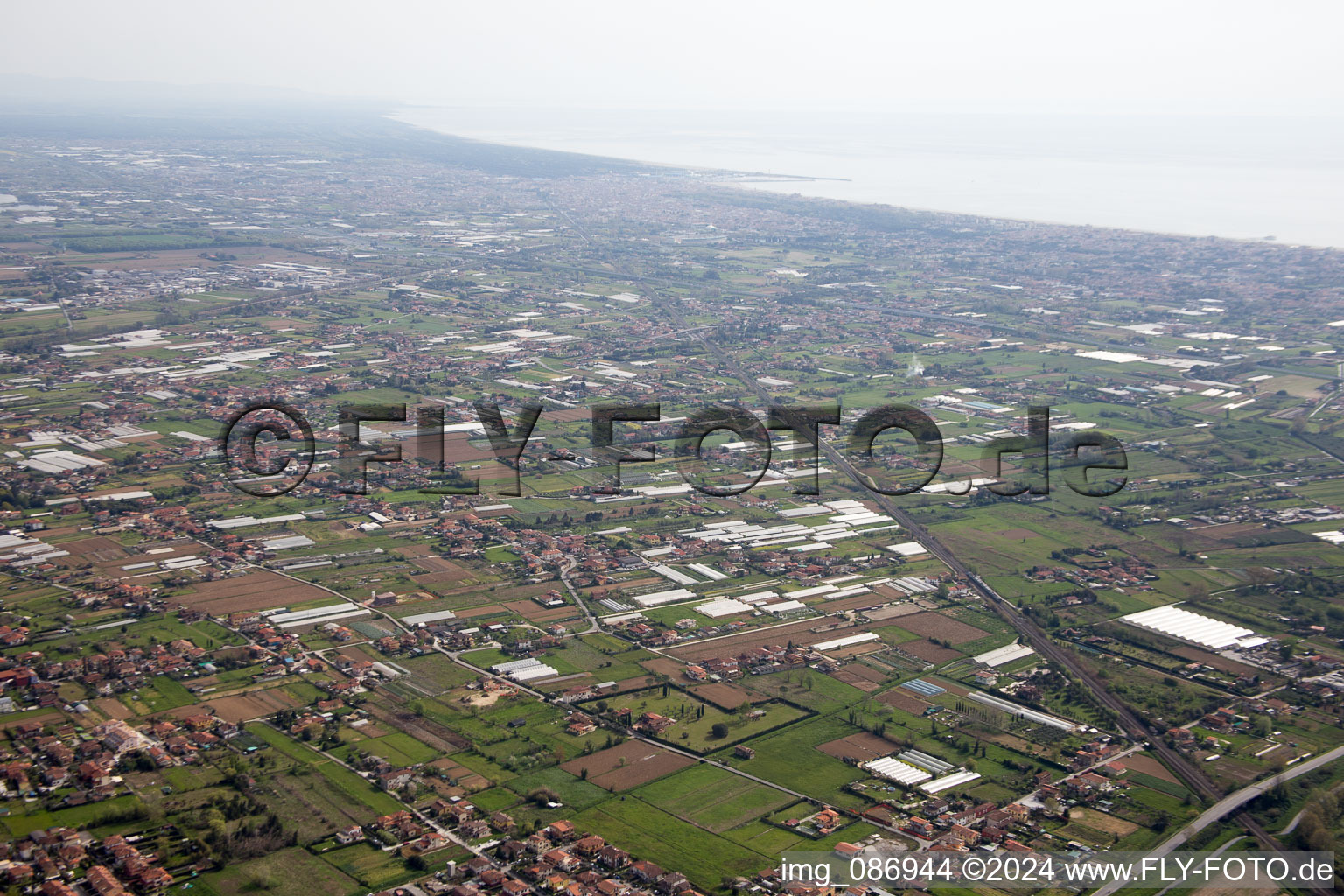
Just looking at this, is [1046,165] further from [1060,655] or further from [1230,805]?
[1230,805]

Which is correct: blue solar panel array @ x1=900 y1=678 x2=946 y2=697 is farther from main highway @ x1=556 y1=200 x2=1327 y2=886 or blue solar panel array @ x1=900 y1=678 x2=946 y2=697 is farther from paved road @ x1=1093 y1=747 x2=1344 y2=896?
paved road @ x1=1093 y1=747 x2=1344 y2=896

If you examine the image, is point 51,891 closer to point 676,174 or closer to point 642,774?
point 642,774

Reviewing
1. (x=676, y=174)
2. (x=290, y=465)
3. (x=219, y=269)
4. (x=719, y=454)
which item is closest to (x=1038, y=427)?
(x=719, y=454)

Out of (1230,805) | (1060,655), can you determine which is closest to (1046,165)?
(1060,655)

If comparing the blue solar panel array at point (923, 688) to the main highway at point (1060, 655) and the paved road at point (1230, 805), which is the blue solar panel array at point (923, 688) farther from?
the paved road at point (1230, 805)

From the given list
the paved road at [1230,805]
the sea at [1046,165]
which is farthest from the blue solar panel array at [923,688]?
the sea at [1046,165]
